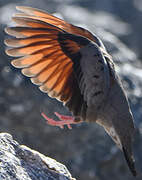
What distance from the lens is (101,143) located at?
7305mm

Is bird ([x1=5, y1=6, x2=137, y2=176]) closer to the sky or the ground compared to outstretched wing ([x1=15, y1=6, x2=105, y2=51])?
closer to the ground

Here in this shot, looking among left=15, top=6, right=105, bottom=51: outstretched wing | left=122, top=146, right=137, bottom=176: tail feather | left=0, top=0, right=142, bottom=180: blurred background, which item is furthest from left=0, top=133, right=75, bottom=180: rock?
left=0, top=0, right=142, bottom=180: blurred background

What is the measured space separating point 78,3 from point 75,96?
6.16 m

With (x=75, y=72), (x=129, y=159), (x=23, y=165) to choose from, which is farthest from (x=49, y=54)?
(x=23, y=165)

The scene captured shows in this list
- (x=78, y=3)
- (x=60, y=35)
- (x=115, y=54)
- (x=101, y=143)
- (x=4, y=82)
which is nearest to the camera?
(x=60, y=35)

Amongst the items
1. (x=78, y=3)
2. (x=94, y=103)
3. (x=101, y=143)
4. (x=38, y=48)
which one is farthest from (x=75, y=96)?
(x=78, y=3)

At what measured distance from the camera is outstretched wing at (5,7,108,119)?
530 cm

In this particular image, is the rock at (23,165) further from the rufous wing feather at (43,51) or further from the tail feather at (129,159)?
the rufous wing feather at (43,51)

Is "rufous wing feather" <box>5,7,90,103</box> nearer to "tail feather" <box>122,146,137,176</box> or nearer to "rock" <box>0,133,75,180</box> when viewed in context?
"tail feather" <box>122,146,137,176</box>

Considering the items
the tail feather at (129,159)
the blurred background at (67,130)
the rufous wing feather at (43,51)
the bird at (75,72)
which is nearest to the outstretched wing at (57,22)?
the rufous wing feather at (43,51)

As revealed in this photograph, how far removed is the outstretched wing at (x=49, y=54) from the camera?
5297 millimetres

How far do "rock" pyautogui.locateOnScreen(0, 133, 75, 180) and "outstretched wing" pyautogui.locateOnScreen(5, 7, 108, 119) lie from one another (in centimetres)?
89

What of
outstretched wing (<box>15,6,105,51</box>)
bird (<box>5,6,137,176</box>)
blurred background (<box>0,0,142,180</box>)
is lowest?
blurred background (<box>0,0,142,180</box>)

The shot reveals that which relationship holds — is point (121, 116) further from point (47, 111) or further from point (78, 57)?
point (47, 111)
